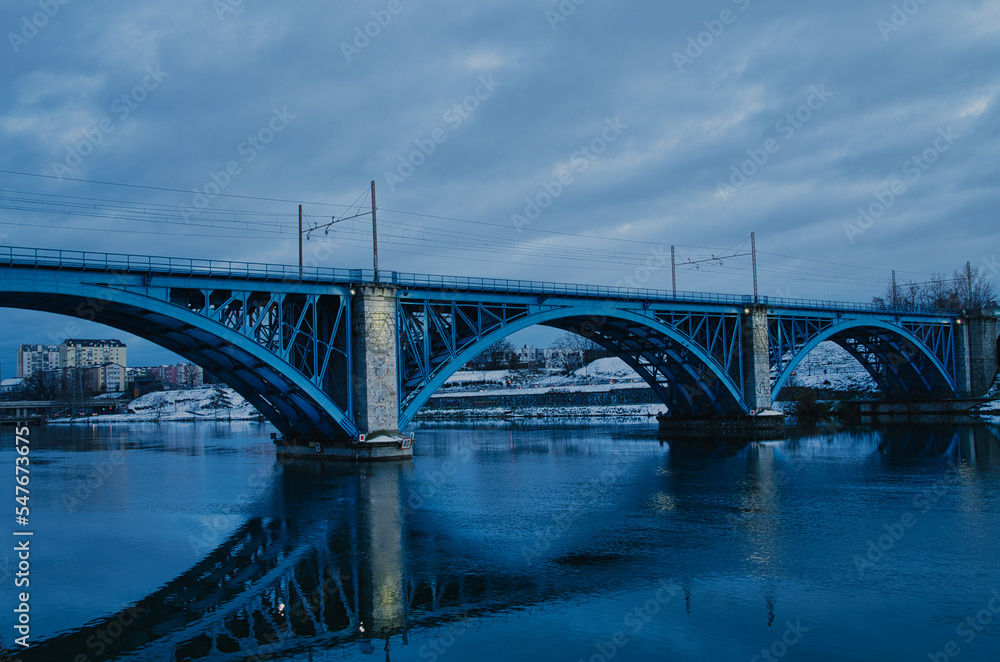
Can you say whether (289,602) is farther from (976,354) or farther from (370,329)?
(976,354)

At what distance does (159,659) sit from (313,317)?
2991 centimetres

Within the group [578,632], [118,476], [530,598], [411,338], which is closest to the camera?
[578,632]

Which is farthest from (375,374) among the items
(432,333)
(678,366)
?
(678,366)

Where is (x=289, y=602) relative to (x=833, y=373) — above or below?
below

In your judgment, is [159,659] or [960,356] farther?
[960,356]

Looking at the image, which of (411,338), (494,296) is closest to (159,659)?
(411,338)

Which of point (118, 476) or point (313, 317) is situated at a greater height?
point (313, 317)

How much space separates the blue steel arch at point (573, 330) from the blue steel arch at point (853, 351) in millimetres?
5027

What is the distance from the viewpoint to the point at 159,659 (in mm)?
12461

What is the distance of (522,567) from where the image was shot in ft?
59.0

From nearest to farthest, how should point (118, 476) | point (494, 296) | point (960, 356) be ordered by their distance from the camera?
point (118, 476) < point (494, 296) < point (960, 356)

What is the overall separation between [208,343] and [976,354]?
83761 millimetres

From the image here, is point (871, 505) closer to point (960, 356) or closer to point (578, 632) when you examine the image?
point (578, 632)

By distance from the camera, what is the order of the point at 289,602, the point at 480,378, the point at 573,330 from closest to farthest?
the point at 289,602
the point at 573,330
the point at 480,378
